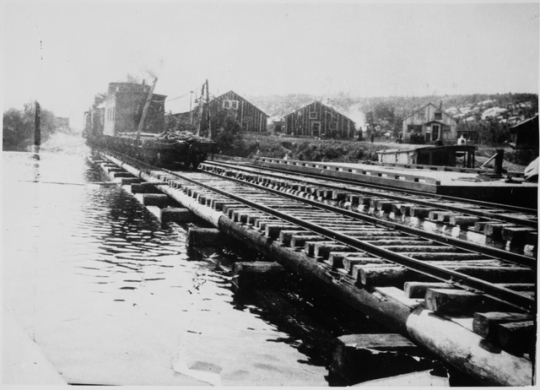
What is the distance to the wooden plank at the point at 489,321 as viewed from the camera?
2.80 m

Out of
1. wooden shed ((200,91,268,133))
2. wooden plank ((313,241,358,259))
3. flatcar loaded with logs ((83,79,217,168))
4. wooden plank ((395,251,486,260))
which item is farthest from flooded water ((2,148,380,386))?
wooden shed ((200,91,268,133))

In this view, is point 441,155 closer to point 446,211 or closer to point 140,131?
point 140,131

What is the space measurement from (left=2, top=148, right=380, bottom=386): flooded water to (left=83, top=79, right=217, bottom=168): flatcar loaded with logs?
38.5 ft

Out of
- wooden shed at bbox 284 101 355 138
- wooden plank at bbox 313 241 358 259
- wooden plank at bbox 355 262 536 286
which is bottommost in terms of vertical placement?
wooden plank at bbox 355 262 536 286

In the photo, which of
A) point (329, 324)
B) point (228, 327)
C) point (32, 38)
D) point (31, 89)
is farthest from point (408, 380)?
point (31, 89)

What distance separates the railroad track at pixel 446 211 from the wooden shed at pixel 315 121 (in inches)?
1405

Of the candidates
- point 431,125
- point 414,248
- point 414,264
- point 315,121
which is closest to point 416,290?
point 414,264

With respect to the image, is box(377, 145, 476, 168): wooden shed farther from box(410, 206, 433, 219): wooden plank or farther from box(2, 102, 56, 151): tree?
box(2, 102, 56, 151): tree

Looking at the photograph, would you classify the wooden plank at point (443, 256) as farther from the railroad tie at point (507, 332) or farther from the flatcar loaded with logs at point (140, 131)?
the flatcar loaded with logs at point (140, 131)

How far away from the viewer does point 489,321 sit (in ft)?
9.20

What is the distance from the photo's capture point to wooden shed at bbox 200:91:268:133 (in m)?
36.7

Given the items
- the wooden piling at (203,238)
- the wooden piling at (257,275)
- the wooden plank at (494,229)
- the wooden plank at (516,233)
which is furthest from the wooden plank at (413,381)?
the wooden piling at (203,238)

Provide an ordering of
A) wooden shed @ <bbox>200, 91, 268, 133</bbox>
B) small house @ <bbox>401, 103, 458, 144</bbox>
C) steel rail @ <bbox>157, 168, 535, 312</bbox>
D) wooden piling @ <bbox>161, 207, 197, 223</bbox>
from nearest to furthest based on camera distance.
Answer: steel rail @ <bbox>157, 168, 535, 312</bbox> < wooden piling @ <bbox>161, 207, 197, 223</bbox> < small house @ <bbox>401, 103, 458, 144</bbox> < wooden shed @ <bbox>200, 91, 268, 133</bbox>

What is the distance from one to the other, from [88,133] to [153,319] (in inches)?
1831
